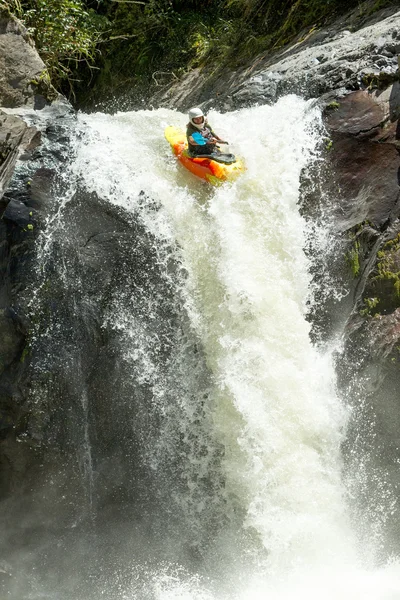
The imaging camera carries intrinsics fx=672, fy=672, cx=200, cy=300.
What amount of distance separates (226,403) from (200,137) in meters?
2.88

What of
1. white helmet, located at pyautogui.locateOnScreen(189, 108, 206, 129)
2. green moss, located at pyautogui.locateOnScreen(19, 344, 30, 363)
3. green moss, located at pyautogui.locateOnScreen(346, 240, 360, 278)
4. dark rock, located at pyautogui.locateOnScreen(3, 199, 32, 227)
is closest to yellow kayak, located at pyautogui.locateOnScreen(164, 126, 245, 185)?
white helmet, located at pyautogui.locateOnScreen(189, 108, 206, 129)

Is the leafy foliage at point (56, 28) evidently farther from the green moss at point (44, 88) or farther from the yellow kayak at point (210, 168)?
the yellow kayak at point (210, 168)

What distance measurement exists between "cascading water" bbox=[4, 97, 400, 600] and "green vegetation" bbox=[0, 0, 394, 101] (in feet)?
10.5

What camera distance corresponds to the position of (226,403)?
6270mm

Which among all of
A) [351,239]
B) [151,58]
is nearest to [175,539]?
[351,239]

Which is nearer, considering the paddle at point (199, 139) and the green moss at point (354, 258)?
the green moss at point (354, 258)

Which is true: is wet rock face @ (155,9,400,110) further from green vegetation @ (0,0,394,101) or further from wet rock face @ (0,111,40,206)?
wet rock face @ (0,111,40,206)

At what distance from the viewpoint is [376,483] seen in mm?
5883

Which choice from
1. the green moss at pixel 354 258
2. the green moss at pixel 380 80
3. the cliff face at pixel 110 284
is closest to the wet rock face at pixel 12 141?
the cliff face at pixel 110 284

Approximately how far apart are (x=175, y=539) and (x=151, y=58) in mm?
7986

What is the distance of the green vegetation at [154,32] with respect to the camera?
9.64m

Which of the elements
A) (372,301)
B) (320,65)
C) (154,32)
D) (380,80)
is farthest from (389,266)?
(154,32)

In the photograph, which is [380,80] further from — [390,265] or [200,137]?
[390,265]

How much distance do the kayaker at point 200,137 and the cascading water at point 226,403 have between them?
0.31 m
